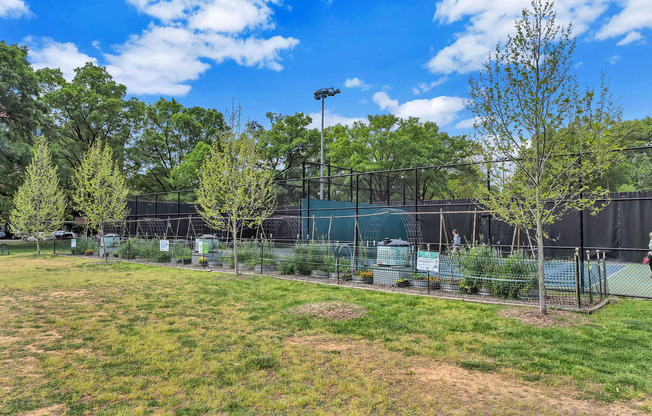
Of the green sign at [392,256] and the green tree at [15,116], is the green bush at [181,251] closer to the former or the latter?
the green sign at [392,256]

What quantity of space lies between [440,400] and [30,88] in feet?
109

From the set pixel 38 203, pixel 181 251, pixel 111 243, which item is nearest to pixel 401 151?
pixel 181 251

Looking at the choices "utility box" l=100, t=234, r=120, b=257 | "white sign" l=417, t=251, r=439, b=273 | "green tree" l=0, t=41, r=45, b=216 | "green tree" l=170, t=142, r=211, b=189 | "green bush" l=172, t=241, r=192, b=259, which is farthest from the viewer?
"green tree" l=170, t=142, r=211, b=189

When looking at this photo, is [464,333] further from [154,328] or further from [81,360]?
[81,360]

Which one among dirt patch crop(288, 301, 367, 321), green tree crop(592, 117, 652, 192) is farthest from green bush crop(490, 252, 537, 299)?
green tree crop(592, 117, 652, 192)

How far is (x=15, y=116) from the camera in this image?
25.8m

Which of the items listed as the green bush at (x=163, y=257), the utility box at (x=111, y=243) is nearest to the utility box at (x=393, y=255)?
the green bush at (x=163, y=257)

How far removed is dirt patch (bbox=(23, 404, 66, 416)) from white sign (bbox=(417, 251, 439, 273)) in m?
8.04

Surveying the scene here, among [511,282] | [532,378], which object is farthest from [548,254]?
[532,378]

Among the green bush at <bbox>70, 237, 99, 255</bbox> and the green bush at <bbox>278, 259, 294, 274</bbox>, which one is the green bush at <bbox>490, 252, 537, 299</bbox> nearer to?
the green bush at <bbox>278, 259, 294, 274</bbox>

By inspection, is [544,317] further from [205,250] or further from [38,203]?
[38,203]

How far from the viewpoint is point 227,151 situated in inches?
527

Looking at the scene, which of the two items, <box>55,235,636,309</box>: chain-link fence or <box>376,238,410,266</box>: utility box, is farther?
<box>376,238,410,266</box>: utility box

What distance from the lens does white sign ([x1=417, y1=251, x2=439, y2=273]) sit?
9703 millimetres
